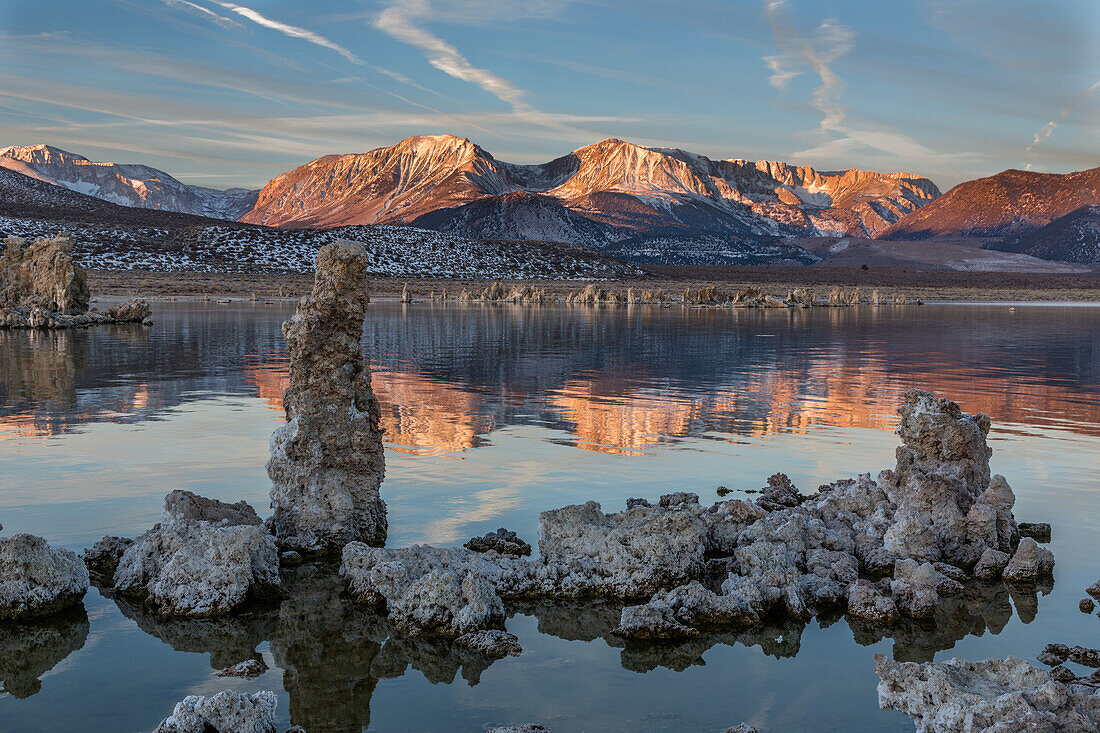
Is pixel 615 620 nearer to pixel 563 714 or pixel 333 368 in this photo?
pixel 563 714

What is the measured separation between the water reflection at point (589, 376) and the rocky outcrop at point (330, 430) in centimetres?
431

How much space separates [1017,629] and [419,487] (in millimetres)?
7512

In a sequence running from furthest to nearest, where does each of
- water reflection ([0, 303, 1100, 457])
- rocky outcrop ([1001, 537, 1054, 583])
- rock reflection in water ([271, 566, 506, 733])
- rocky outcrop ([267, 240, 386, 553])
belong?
1. water reflection ([0, 303, 1100, 457])
2. rocky outcrop ([267, 240, 386, 553])
3. rocky outcrop ([1001, 537, 1054, 583])
4. rock reflection in water ([271, 566, 506, 733])

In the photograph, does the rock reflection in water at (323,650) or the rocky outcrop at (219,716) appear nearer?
the rocky outcrop at (219,716)

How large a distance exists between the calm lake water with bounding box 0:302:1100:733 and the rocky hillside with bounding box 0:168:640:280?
83.5 meters

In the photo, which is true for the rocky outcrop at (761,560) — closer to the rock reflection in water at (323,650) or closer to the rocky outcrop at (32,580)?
the rock reflection in water at (323,650)

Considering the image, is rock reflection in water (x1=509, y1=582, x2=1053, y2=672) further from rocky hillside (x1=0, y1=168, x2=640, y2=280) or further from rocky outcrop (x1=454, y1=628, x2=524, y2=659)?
rocky hillside (x1=0, y1=168, x2=640, y2=280)

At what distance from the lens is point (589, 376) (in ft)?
86.5

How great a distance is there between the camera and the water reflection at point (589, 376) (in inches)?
738

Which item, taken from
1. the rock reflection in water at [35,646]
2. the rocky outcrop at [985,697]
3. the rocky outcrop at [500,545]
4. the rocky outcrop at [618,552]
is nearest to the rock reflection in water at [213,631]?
the rock reflection in water at [35,646]

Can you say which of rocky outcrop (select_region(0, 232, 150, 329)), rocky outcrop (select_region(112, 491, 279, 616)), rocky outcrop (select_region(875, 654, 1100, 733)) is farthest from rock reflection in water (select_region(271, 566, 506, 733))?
rocky outcrop (select_region(0, 232, 150, 329))

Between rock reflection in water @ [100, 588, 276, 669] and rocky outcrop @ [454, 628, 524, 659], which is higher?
rocky outcrop @ [454, 628, 524, 659]

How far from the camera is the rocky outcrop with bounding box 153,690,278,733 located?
625 cm

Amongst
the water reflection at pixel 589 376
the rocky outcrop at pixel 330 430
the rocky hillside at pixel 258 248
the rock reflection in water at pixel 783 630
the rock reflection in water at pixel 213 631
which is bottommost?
the rock reflection in water at pixel 783 630
